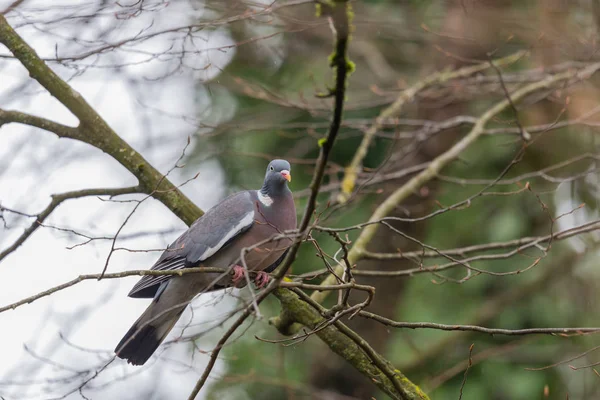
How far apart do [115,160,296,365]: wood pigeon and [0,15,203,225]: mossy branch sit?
9.5 inches

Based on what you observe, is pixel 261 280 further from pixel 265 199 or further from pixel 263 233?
pixel 265 199

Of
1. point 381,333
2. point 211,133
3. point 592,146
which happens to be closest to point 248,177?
point 381,333

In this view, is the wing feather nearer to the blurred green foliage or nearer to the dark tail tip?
the dark tail tip

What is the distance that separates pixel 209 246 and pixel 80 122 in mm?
935

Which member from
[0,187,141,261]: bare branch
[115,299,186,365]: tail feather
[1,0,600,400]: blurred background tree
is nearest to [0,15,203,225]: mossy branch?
[0,187,141,261]: bare branch

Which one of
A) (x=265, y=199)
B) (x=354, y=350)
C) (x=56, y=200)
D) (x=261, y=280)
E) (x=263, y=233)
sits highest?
(x=56, y=200)

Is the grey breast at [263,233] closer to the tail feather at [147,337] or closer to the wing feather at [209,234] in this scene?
the wing feather at [209,234]

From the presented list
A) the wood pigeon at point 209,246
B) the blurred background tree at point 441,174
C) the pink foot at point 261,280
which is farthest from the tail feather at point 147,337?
the blurred background tree at point 441,174

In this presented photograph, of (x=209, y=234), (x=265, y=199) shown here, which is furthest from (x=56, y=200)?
(x=265, y=199)

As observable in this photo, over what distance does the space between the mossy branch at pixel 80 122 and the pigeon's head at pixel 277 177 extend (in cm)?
49

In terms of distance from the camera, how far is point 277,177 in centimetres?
367

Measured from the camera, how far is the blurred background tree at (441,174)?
508 cm

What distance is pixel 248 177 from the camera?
7500 millimetres

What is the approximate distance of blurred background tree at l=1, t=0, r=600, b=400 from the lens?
5076 mm
